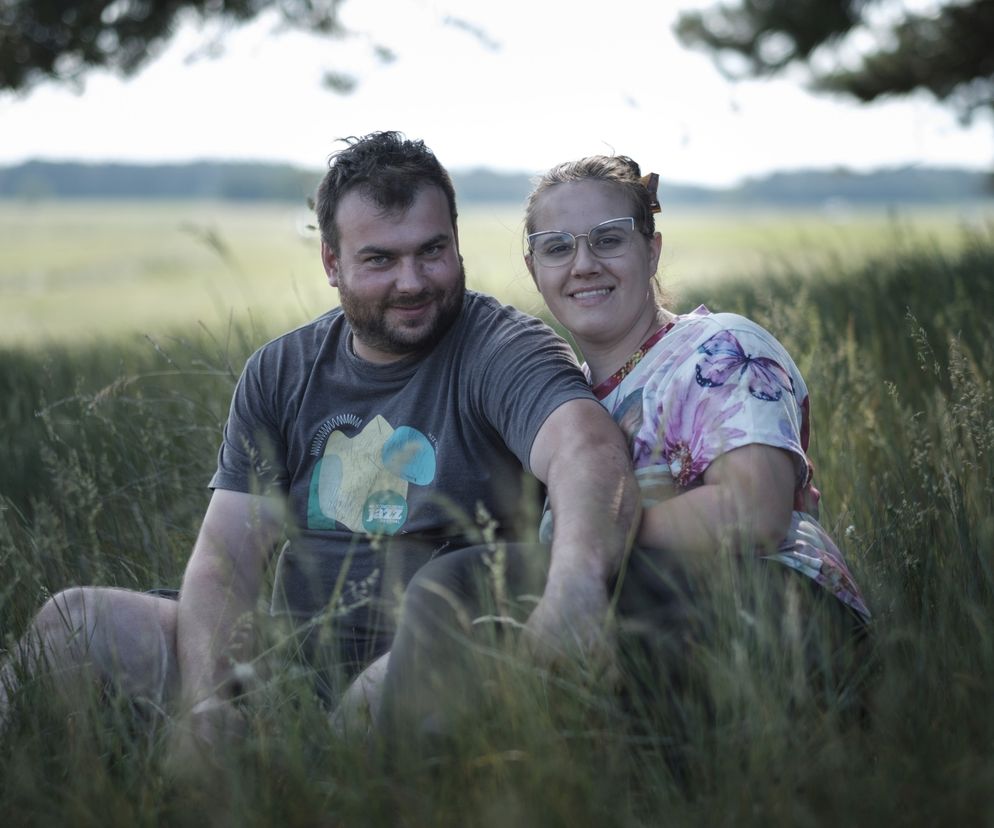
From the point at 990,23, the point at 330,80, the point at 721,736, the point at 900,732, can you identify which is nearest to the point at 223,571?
the point at 721,736

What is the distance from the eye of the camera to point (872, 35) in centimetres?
1094

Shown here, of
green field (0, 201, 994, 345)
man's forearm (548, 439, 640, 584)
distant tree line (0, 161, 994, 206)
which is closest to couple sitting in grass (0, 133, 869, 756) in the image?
man's forearm (548, 439, 640, 584)

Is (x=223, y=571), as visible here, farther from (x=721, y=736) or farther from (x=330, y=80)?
(x=330, y=80)

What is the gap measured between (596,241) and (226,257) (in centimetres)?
170

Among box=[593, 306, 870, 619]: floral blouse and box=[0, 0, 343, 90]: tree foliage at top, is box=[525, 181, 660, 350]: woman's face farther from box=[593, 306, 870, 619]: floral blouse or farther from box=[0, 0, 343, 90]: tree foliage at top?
box=[0, 0, 343, 90]: tree foliage at top

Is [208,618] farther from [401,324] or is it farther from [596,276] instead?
[596,276]

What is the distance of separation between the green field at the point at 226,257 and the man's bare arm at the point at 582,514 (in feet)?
2.34

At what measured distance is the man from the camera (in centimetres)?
292

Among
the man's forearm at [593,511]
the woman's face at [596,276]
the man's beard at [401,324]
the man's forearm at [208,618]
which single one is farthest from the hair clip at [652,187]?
the man's forearm at [208,618]

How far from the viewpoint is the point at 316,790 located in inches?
81.1

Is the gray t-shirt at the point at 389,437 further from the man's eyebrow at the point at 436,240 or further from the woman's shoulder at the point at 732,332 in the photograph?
the woman's shoulder at the point at 732,332

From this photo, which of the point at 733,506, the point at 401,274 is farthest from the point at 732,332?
the point at 401,274

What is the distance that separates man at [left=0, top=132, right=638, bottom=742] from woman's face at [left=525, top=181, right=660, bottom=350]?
0.11 meters

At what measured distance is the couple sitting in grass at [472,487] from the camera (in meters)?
Result: 2.27
